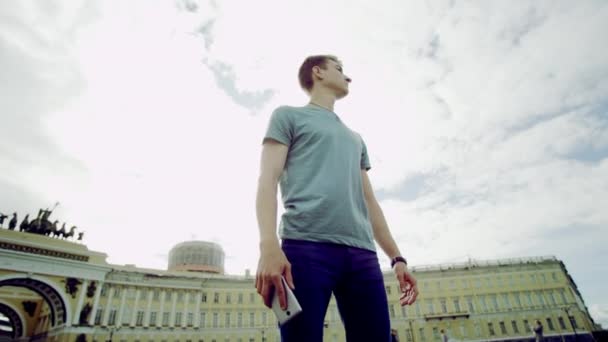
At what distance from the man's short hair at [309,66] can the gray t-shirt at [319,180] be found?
36cm

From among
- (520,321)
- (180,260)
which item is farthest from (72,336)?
(520,321)

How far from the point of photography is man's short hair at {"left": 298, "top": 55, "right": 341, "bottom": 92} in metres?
2.47

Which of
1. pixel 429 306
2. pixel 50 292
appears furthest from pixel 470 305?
pixel 50 292

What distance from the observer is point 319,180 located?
182 centimetres

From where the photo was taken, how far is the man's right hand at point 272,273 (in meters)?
1.31

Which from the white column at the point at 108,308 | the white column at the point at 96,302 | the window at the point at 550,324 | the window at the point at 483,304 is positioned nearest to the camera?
the white column at the point at 96,302

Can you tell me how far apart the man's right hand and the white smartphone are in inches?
0.6

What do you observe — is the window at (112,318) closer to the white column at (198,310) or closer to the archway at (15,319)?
the white column at (198,310)

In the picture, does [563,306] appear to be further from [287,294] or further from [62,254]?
[62,254]

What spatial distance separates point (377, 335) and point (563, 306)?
5675cm

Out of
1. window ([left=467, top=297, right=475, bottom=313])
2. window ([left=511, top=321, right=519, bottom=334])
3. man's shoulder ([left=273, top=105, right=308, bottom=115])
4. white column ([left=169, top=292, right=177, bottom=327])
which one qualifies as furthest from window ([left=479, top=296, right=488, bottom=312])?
man's shoulder ([left=273, top=105, right=308, bottom=115])

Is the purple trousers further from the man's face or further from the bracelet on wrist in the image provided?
the man's face

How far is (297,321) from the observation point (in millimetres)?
1383

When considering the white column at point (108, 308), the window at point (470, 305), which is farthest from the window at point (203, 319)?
the window at point (470, 305)
